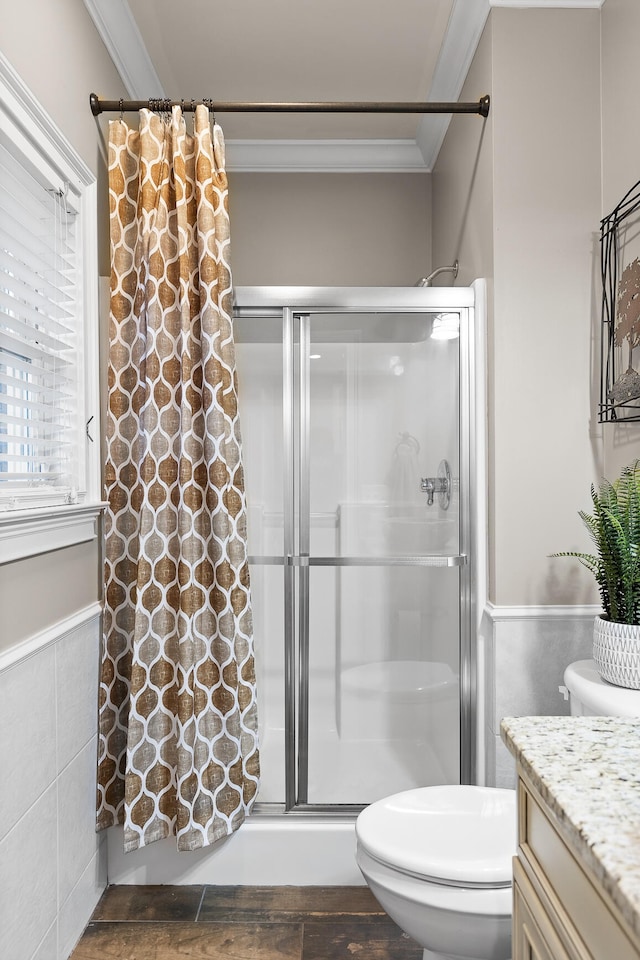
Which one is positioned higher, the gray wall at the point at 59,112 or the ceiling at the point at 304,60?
the ceiling at the point at 304,60

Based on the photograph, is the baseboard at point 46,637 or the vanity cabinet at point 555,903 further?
the baseboard at point 46,637

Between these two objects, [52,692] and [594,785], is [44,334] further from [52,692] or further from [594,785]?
[594,785]

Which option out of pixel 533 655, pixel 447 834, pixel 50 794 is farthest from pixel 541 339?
pixel 50 794

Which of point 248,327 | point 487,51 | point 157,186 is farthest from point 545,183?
point 157,186

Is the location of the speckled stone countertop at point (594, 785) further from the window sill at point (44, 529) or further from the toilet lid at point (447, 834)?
the window sill at point (44, 529)

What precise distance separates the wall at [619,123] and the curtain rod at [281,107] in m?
0.35

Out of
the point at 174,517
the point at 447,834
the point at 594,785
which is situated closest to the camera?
the point at 594,785

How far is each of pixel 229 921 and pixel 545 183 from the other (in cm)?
233

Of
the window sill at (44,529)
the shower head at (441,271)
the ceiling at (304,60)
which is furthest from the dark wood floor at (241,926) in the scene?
the ceiling at (304,60)

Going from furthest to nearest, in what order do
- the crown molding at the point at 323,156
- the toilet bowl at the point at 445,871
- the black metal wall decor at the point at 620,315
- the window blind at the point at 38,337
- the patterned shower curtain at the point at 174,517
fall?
the crown molding at the point at 323,156, the patterned shower curtain at the point at 174,517, the black metal wall decor at the point at 620,315, the window blind at the point at 38,337, the toilet bowl at the point at 445,871

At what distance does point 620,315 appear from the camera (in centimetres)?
182

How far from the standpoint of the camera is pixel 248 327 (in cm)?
215

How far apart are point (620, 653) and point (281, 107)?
5.93 feet

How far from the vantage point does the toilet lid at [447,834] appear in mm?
1280
